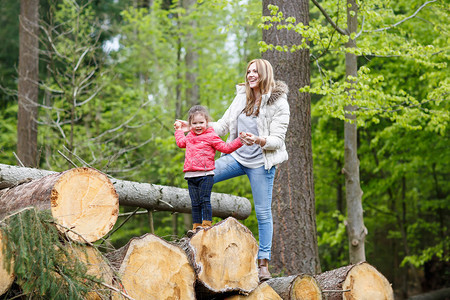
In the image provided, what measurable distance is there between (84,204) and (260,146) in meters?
1.70

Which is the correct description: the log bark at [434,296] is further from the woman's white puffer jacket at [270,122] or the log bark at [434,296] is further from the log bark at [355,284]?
the woman's white puffer jacket at [270,122]

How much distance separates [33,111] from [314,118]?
786cm

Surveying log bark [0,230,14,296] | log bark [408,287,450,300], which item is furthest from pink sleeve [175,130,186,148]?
log bark [408,287,450,300]

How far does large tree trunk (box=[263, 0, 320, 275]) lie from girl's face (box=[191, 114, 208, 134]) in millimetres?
2193

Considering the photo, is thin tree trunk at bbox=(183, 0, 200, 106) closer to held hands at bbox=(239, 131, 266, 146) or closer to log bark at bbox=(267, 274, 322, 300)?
held hands at bbox=(239, 131, 266, 146)

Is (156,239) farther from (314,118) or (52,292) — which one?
(314,118)

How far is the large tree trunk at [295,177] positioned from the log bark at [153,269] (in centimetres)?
256

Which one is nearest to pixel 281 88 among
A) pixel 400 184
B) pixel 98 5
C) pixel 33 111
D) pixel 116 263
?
pixel 116 263

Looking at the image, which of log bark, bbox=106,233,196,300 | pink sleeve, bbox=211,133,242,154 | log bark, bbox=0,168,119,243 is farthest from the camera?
pink sleeve, bbox=211,133,242,154

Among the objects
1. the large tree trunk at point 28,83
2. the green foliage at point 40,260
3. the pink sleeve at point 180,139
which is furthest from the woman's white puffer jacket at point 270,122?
the large tree trunk at point 28,83

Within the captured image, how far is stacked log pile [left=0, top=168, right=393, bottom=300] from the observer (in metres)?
3.69

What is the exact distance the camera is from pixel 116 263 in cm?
386

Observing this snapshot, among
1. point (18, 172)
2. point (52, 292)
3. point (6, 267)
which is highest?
point (18, 172)

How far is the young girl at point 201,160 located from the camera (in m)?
4.62
